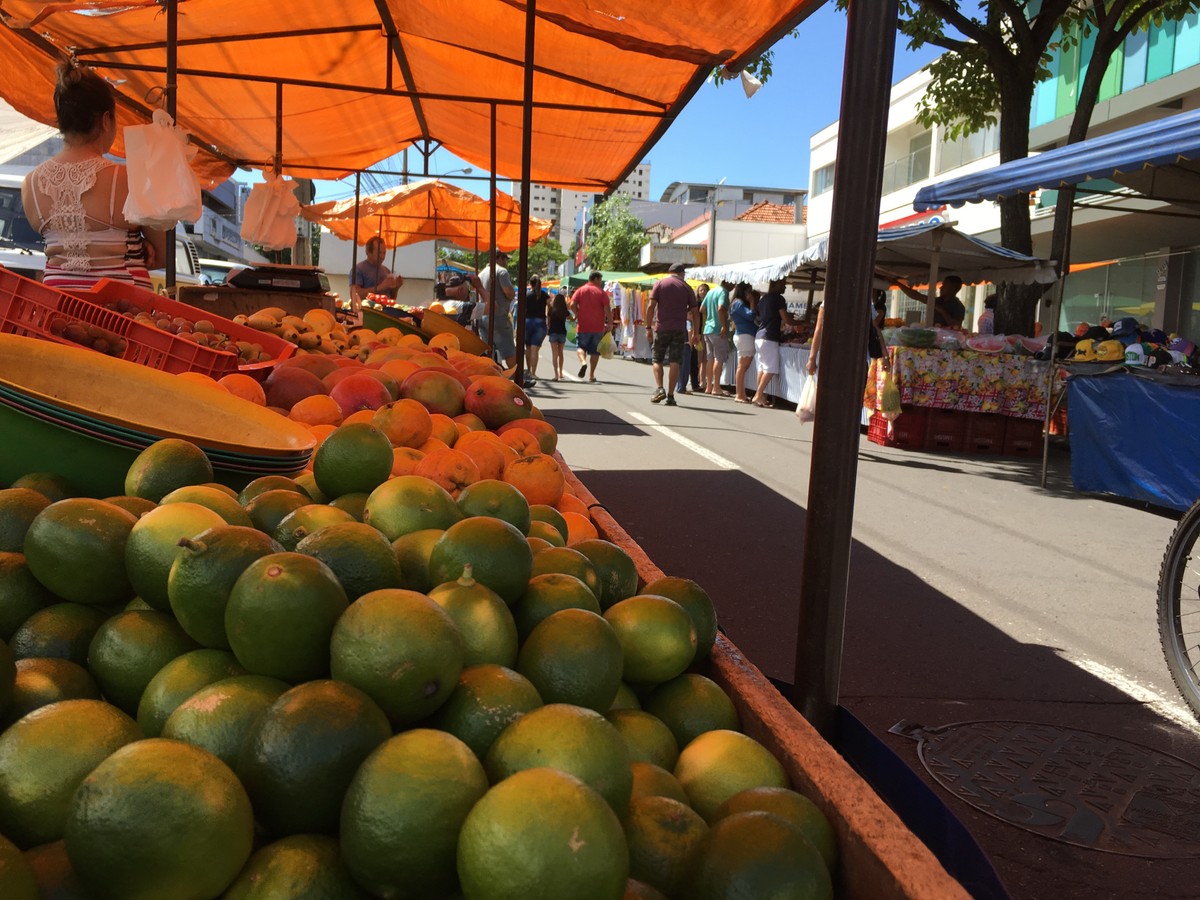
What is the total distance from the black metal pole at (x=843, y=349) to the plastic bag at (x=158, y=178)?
12.5 feet

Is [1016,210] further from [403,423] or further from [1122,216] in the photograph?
[403,423]

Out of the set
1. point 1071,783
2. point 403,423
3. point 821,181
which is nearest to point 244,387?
point 403,423

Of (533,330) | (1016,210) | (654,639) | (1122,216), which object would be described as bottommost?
(654,639)

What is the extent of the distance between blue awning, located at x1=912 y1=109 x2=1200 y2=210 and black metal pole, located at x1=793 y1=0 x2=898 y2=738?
565 centimetres

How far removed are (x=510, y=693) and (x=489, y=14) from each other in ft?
20.7

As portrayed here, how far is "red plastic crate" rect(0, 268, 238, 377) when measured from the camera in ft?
9.30

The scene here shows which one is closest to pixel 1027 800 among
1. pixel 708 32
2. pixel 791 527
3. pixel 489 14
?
pixel 791 527

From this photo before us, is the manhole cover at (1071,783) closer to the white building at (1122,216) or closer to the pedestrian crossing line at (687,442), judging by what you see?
the pedestrian crossing line at (687,442)

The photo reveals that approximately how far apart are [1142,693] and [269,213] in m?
7.49

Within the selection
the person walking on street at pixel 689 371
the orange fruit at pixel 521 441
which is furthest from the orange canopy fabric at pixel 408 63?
the person walking on street at pixel 689 371

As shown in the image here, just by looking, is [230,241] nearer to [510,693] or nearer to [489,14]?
[489,14]

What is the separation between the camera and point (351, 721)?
41.2 inches

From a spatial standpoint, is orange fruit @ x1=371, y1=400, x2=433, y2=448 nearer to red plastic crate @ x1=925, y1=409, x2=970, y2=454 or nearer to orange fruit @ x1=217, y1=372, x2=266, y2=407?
orange fruit @ x1=217, y1=372, x2=266, y2=407

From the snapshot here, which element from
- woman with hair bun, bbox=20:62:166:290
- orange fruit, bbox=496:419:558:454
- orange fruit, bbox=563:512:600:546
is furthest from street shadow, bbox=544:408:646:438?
orange fruit, bbox=563:512:600:546
